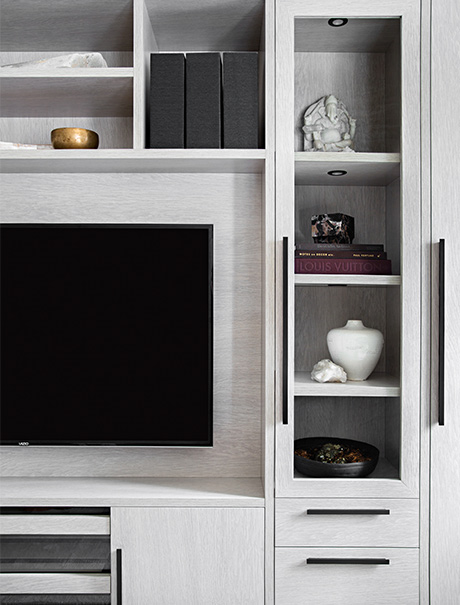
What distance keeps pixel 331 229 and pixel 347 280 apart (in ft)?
0.70

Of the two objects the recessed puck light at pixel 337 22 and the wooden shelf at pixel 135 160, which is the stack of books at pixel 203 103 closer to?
the wooden shelf at pixel 135 160

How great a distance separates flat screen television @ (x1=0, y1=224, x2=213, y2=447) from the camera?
2.12m

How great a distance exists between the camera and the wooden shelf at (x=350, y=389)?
1.93 meters

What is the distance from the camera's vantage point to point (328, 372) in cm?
196

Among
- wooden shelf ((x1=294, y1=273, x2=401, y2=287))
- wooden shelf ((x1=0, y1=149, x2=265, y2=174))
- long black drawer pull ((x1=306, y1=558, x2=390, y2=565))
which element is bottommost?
long black drawer pull ((x1=306, y1=558, x2=390, y2=565))

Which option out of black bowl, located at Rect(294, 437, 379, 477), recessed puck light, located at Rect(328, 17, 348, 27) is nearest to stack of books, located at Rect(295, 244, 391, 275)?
black bowl, located at Rect(294, 437, 379, 477)

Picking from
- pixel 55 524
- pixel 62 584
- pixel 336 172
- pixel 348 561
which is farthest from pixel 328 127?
pixel 62 584

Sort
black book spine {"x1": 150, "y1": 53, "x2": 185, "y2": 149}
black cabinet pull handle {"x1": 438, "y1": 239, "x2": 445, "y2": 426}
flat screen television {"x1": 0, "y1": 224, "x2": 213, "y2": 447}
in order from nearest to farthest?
black cabinet pull handle {"x1": 438, "y1": 239, "x2": 445, "y2": 426}
black book spine {"x1": 150, "y1": 53, "x2": 185, "y2": 149}
flat screen television {"x1": 0, "y1": 224, "x2": 213, "y2": 447}

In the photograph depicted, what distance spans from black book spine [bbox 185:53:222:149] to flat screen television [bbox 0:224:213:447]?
12.5 inches

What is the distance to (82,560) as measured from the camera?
1936 mm

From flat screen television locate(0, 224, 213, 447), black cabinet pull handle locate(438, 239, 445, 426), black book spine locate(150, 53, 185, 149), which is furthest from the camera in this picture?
flat screen television locate(0, 224, 213, 447)

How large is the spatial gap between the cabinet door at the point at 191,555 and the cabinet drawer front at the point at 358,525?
14 cm

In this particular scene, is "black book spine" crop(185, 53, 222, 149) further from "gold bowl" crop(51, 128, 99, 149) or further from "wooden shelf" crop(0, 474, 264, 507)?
"wooden shelf" crop(0, 474, 264, 507)

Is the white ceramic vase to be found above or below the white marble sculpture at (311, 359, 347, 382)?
above
